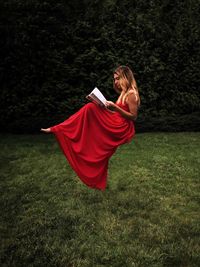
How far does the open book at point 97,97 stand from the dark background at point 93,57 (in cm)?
677

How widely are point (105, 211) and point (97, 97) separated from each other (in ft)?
7.15

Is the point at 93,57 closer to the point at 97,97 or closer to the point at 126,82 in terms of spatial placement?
the point at 126,82

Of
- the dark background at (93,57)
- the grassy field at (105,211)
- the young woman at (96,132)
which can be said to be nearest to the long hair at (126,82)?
the young woman at (96,132)

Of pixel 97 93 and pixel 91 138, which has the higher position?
pixel 97 93

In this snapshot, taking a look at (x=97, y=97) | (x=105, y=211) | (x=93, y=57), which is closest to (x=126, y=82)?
(x=97, y=97)

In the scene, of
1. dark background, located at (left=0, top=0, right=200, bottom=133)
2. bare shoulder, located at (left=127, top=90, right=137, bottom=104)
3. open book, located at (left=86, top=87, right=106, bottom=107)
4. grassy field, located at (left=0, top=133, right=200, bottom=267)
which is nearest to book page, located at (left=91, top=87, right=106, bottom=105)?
open book, located at (left=86, top=87, right=106, bottom=107)

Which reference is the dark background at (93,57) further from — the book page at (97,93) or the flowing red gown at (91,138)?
the book page at (97,93)

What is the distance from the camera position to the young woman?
4.14m

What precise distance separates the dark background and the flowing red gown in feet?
21.5

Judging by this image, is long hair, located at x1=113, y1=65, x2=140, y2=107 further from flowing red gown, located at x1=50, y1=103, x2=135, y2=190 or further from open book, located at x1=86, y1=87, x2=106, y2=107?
open book, located at x1=86, y1=87, x2=106, y2=107

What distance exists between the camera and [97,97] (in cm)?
395

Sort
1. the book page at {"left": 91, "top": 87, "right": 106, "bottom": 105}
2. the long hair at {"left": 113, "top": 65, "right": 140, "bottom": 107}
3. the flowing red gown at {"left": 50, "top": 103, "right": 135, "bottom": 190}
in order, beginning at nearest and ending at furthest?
the book page at {"left": 91, "top": 87, "right": 106, "bottom": 105}, the flowing red gown at {"left": 50, "top": 103, "right": 135, "bottom": 190}, the long hair at {"left": 113, "top": 65, "right": 140, "bottom": 107}

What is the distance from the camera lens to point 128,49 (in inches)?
462

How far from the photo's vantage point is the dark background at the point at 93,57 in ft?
35.8
